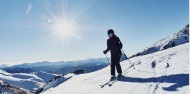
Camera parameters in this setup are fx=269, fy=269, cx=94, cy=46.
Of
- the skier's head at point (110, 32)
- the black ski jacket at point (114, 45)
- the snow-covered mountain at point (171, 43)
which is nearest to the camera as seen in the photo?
the skier's head at point (110, 32)

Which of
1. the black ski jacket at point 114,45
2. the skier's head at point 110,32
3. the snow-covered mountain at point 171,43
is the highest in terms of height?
the snow-covered mountain at point 171,43

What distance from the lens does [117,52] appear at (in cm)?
1659

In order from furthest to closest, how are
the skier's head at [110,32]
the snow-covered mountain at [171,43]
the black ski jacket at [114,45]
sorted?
the snow-covered mountain at [171,43] < the black ski jacket at [114,45] < the skier's head at [110,32]

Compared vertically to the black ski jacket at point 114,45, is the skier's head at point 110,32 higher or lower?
higher

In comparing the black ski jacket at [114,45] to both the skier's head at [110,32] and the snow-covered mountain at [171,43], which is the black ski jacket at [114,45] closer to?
the skier's head at [110,32]

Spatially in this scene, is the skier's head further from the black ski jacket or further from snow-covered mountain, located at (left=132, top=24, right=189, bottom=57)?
snow-covered mountain, located at (left=132, top=24, right=189, bottom=57)

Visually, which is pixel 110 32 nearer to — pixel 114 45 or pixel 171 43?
→ pixel 114 45

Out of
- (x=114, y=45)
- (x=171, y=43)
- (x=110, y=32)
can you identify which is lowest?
(x=114, y=45)

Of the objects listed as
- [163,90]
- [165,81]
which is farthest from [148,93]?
[165,81]

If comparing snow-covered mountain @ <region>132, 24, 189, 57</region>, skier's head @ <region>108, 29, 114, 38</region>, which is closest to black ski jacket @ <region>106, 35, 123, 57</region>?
skier's head @ <region>108, 29, 114, 38</region>

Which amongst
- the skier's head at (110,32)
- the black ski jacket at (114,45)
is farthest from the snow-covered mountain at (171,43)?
the skier's head at (110,32)

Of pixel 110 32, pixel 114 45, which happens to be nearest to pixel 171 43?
pixel 114 45

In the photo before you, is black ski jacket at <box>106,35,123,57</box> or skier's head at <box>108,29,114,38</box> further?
black ski jacket at <box>106,35,123,57</box>

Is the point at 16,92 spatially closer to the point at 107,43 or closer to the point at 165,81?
the point at 107,43
